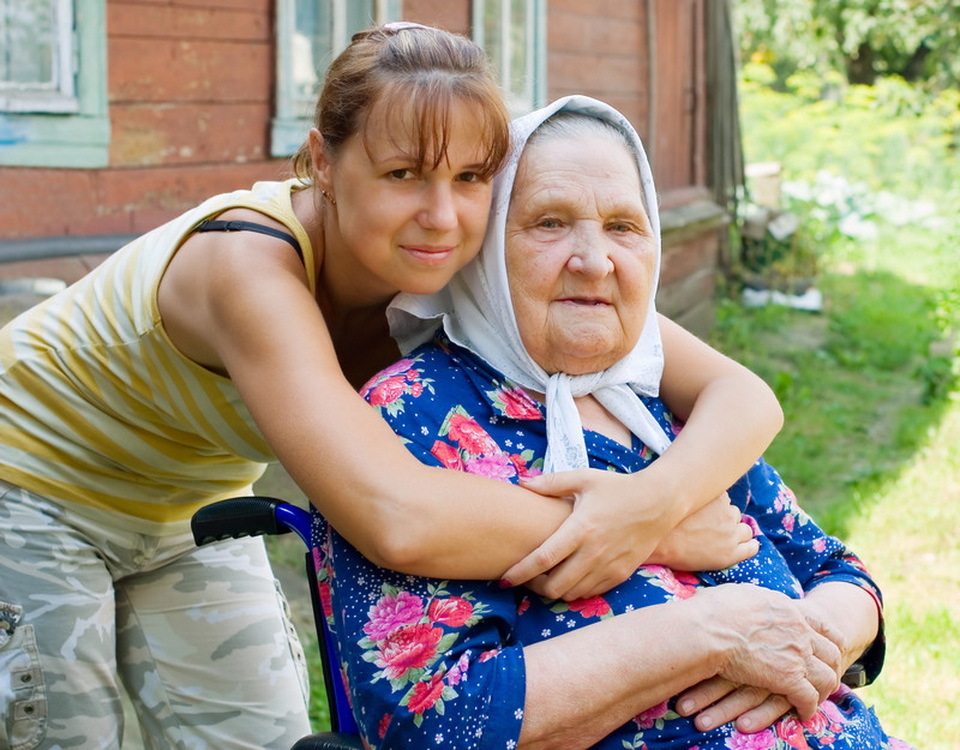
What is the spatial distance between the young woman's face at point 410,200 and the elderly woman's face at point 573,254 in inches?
3.9

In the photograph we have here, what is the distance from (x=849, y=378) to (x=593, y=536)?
23.3 ft

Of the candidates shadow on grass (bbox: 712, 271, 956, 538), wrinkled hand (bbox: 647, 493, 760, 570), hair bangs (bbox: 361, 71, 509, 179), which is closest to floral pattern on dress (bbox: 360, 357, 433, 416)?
hair bangs (bbox: 361, 71, 509, 179)

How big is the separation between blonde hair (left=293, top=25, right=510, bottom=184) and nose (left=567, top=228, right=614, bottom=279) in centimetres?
19

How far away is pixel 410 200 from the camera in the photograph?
6.09 feet

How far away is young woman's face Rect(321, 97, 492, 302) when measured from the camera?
1828 mm

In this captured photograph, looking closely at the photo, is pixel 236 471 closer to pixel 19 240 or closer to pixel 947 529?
pixel 19 240

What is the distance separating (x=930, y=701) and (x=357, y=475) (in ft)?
8.70

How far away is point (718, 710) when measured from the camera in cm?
176

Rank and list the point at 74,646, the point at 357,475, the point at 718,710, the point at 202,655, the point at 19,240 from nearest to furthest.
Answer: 1. the point at 357,475
2. the point at 718,710
3. the point at 74,646
4. the point at 202,655
5. the point at 19,240

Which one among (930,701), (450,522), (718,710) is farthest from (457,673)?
(930,701)

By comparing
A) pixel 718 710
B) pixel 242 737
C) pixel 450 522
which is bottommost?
pixel 242 737

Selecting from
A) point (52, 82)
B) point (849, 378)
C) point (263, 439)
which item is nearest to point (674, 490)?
point (263, 439)

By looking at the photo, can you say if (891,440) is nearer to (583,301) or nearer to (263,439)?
(583,301)

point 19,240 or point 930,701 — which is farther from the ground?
point 19,240
